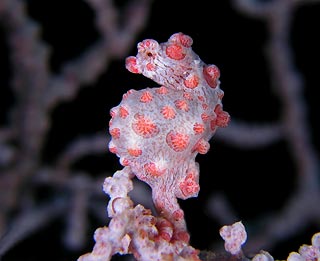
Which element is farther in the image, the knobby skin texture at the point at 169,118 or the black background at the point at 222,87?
the black background at the point at 222,87

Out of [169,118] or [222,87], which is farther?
[222,87]

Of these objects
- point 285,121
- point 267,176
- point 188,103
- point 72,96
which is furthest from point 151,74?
point 267,176

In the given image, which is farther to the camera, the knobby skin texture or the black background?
the black background

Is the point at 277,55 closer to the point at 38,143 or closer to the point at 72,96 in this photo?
the point at 72,96

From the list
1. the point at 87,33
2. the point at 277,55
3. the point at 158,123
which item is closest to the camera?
the point at 158,123

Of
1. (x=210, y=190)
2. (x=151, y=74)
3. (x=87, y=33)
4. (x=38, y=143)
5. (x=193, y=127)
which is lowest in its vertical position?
(x=210, y=190)

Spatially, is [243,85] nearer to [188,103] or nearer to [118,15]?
[118,15]

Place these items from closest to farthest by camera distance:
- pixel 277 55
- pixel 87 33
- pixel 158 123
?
pixel 158 123
pixel 277 55
pixel 87 33

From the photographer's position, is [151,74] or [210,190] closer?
[151,74]

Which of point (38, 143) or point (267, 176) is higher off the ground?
point (38, 143)

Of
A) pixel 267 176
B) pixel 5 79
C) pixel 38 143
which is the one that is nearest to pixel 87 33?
pixel 5 79
